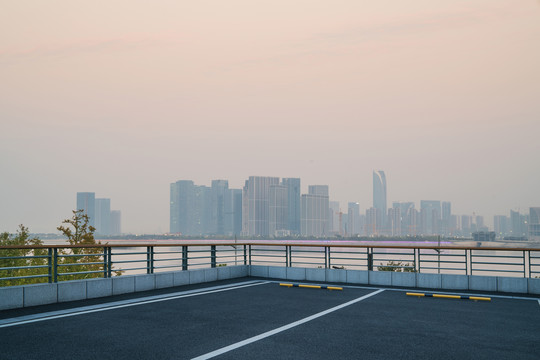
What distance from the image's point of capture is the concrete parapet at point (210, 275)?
17.1 meters

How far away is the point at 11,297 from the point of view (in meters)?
10.9

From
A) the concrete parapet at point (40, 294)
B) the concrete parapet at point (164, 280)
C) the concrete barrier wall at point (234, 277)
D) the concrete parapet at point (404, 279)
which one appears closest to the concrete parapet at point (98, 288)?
the concrete barrier wall at point (234, 277)

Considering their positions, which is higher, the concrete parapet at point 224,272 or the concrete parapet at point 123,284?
the concrete parapet at point 123,284

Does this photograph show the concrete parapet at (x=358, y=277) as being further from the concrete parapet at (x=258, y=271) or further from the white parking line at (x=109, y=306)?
the white parking line at (x=109, y=306)

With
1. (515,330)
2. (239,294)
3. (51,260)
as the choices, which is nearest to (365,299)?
(239,294)

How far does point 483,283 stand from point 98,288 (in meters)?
11.8

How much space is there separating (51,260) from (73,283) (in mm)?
808

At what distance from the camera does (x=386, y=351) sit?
23.8ft

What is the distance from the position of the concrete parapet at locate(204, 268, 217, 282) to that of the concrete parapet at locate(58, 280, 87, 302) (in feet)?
17.2

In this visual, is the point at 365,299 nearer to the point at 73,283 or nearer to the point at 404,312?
the point at 404,312

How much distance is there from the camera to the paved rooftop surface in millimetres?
7172

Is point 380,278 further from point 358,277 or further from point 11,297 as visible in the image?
point 11,297

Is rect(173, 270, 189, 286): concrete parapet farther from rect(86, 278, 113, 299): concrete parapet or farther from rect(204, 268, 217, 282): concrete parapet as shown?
rect(86, 278, 113, 299): concrete parapet

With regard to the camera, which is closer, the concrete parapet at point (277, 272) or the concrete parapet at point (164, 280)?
the concrete parapet at point (164, 280)
